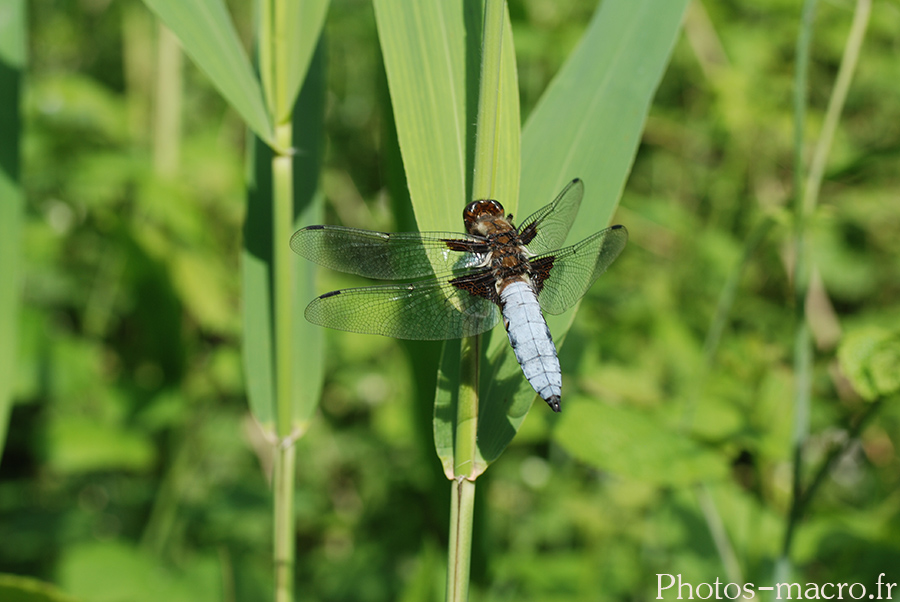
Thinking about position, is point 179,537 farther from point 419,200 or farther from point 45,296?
point 419,200

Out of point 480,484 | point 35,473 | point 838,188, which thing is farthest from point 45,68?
point 838,188

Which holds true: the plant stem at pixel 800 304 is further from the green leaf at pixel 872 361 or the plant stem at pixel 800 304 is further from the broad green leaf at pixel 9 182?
the broad green leaf at pixel 9 182

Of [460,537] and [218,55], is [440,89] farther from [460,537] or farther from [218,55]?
[460,537]

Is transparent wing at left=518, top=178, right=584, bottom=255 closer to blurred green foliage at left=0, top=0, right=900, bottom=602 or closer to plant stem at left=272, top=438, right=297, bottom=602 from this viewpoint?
blurred green foliage at left=0, top=0, right=900, bottom=602

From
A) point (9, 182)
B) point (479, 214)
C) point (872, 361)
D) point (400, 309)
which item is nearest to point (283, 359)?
point (400, 309)

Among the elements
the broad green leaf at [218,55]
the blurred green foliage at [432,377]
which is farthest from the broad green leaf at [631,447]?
the broad green leaf at [218,55]

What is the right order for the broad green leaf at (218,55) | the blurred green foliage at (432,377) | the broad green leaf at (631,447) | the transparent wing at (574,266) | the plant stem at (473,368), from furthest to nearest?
the blurred green foliage at (432,377)
the broad green leaf at (631,447)
the transparent wing at (574,266)
the broad green leaf at (218,55)
the plant stem at (473,368)
